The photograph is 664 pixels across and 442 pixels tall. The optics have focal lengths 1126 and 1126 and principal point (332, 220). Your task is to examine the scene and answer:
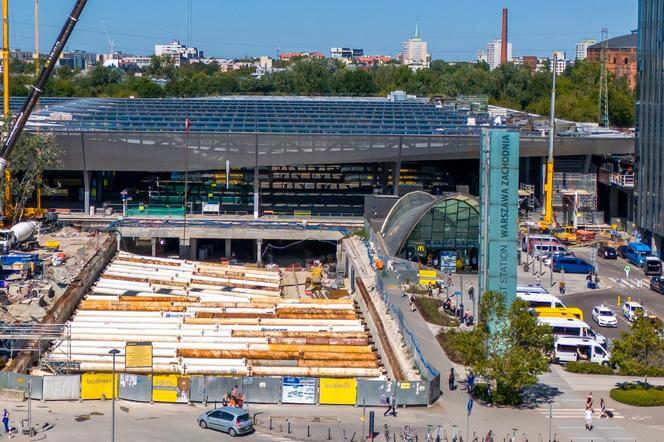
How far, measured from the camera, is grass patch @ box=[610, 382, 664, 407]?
26.7 m

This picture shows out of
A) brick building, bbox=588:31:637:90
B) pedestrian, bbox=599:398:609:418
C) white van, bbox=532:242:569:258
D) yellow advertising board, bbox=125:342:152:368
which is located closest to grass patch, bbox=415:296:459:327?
pedestrian, bbox=599:398:609:418

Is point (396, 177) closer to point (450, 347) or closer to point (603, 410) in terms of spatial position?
point (450, 347)

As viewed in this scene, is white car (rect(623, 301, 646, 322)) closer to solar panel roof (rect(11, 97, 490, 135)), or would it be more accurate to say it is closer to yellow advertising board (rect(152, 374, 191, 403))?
yellow advertising board (rect(152, 374, 191, 403))

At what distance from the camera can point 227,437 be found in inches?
944

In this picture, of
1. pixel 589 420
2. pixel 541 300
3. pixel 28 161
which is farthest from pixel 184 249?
pixel 589 420

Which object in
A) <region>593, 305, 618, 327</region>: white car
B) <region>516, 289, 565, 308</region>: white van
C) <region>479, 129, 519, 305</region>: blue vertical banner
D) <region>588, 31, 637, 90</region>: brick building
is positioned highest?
<region>588, 31, 637, 90</region>: brick building

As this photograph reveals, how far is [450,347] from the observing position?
31031mm

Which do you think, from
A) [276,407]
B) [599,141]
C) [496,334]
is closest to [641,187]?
[599,141]

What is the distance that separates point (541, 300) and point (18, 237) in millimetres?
19180

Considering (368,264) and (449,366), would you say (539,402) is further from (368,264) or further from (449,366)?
(368,264)

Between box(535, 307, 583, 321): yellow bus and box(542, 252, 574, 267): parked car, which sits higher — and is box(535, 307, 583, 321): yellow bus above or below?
below

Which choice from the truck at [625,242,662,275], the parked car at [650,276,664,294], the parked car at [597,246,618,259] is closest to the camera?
the parked car at [650,276,664,294]

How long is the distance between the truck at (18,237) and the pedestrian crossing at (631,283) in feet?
73.0

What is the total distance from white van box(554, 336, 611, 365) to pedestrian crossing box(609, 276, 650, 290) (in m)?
11.2
